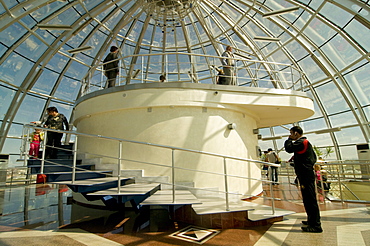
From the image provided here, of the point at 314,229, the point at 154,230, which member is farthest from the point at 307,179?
the point at 154,230

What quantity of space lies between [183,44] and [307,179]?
16938mm

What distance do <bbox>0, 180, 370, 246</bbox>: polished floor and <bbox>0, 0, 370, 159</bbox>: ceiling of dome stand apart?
28.1 ft

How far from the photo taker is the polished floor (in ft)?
13.1

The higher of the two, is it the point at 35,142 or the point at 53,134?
the point at 53,134

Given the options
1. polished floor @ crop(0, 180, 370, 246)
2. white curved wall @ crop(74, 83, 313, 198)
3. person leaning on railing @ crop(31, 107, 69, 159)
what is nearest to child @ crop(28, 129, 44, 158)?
person leaning on railing @ crop(31, 107, 69, 159)

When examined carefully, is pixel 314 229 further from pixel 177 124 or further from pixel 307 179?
pixel 177 124

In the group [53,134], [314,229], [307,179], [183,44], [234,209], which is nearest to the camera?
[314,229]

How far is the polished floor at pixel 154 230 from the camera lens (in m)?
3.99

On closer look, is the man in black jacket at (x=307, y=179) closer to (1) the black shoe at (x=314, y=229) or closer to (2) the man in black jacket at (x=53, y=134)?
(1) the black shoe at (x=314, y=229)

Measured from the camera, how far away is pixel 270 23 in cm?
1622

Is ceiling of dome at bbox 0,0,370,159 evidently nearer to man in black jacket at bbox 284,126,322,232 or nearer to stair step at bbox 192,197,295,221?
man in black jacket at bbox 284,126,322,232

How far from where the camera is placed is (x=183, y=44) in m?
19.0

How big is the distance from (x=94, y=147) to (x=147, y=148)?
2071mm

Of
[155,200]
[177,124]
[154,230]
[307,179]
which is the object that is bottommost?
[154,230]
